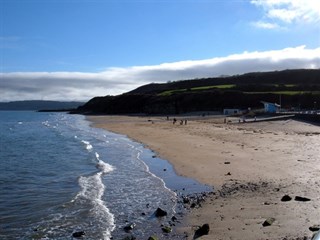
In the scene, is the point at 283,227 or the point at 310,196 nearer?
the point at 283,227

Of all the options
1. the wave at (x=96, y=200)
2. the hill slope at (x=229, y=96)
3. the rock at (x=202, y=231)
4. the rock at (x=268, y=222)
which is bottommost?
the wave at (x=96, y=200)

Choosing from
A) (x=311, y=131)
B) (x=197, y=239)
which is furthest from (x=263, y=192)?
(x=311, y=131)

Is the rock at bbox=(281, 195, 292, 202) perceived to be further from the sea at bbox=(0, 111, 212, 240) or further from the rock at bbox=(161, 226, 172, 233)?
the rock at bbox=(161, 226, 172, 233)

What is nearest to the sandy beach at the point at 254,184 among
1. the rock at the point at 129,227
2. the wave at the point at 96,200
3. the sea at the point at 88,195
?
the sea at the point at 88,195

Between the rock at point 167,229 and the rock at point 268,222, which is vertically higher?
the rock at point 268,222

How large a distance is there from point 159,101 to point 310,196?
101861mm

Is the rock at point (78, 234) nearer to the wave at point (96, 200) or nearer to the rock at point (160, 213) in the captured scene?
the wave at point (96, 200)

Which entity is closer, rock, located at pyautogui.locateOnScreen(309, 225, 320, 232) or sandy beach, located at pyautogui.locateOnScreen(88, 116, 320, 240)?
rock, located at pyautogui.locateOnScreen(309, 225, 320, 232)

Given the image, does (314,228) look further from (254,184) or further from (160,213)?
(254,184)

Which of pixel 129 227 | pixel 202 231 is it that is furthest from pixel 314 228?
pixel 129 227

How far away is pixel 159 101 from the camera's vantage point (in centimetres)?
11494

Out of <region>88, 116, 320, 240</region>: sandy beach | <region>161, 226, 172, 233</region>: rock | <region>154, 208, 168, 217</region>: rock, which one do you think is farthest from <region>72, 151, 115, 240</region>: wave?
<region>88, 116, 320, 240</region>: sandy beach

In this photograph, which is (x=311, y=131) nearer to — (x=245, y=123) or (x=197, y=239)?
(x=245, y=123)

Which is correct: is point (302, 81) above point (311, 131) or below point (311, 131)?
above
